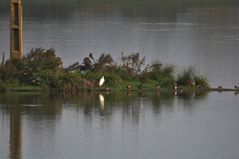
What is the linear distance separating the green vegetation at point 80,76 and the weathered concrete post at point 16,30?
0.52m

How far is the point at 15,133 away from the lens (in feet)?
67.7

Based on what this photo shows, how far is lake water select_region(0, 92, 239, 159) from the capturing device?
61.8 ft

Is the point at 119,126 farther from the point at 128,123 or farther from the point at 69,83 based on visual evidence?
the point at 69,83

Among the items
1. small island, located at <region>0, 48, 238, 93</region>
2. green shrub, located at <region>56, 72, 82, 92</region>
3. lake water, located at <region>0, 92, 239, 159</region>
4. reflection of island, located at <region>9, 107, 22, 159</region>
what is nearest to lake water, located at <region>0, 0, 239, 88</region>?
small island, located at <region>0, 48, 238, 93</region>

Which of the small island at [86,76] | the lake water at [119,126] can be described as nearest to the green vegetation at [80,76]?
the small island at [86,76]

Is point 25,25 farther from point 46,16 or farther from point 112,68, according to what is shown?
point 112,68

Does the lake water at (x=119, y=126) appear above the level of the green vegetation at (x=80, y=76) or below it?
below

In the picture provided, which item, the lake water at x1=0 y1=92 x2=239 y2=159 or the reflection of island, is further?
the lake water at x1=0 y1=92 x2=239 y2=159

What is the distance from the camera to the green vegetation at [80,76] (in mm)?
25844

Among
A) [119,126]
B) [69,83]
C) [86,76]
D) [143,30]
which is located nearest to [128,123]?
[119,126]

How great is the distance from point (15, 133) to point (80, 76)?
5720 millimetres

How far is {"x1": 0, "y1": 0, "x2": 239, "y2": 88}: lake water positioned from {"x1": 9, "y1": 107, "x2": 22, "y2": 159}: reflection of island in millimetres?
9995

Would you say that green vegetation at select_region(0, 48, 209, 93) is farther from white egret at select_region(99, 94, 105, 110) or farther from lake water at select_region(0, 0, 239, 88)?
lake water at select_region(0, 0, 239, 88)

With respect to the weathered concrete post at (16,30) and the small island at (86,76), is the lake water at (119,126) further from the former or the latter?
the weathered concrete post at (16,30)
